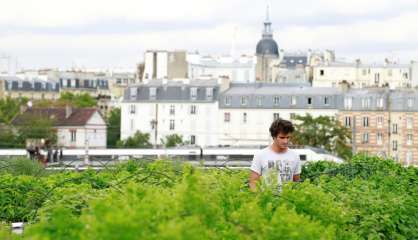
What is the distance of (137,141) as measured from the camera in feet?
308

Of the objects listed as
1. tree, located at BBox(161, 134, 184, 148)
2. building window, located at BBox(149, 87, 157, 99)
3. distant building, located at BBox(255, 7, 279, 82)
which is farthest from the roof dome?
tree, located at BBox(161, 134, 184, 148)

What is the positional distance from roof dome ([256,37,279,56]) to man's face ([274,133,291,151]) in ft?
511

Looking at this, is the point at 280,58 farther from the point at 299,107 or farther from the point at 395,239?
the point at 395,239

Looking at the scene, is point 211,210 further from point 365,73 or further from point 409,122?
point 365,73

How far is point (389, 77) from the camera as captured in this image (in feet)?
482

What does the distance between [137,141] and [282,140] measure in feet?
264

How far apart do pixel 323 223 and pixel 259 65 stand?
14223 centimetres

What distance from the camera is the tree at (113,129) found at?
107500 millimetres

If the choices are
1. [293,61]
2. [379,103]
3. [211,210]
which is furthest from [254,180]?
[293,61]

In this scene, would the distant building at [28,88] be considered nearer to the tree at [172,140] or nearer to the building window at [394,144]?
the tree at [172,140]

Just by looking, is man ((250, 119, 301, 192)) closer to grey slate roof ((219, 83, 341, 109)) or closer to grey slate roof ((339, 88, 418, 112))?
grey slate roof ((339, 88, 418, 112))

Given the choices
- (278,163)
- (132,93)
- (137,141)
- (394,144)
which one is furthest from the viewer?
(132,93)

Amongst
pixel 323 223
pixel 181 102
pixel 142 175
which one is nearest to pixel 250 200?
pixel 323 223

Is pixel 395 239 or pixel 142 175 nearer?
pixel 395 239
